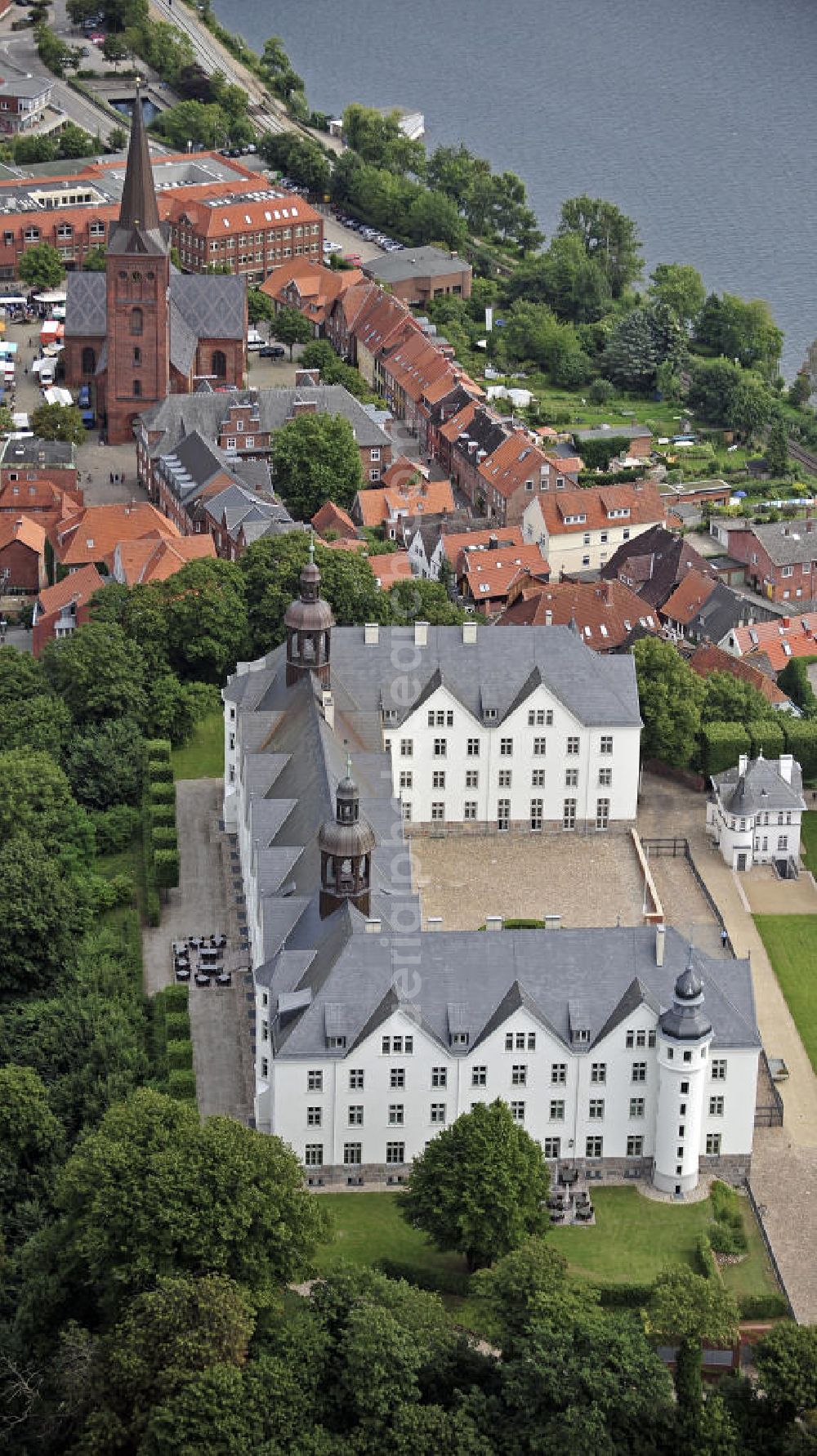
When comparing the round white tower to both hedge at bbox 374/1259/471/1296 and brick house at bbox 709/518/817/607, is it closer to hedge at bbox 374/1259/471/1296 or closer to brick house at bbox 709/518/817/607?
hedge at bbox 374/1259/471/1296

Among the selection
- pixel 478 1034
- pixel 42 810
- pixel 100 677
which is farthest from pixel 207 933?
pixel 478 1034

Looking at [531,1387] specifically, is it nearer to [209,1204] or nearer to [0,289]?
[209,1204]

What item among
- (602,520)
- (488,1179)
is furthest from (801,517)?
(488,1179)

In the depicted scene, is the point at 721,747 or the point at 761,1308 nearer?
the point at 761,1308

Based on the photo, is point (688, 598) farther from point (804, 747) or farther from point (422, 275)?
point (422, 275)

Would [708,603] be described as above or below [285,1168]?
below

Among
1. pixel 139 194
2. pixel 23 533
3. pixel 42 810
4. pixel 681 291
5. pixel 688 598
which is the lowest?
pixel 681 291

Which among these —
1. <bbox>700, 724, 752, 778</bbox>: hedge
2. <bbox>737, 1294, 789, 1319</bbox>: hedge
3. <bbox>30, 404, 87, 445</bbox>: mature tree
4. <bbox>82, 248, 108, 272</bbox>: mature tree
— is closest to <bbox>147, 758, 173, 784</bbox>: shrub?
<bbox>700, 724, 752, 778</bbox>: hedge
